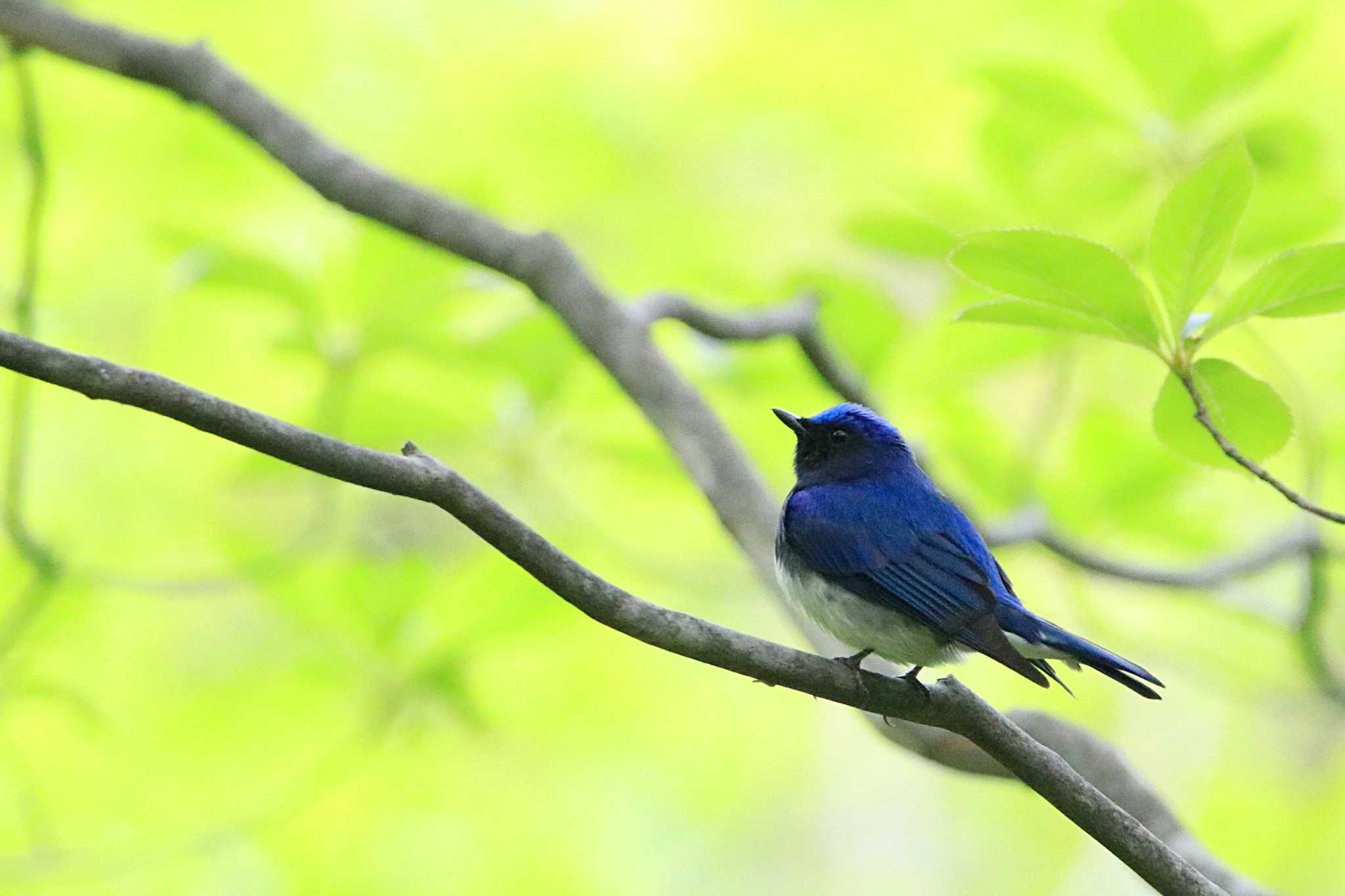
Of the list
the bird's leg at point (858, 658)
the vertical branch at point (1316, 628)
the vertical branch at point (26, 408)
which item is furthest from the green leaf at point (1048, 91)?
the vertical branch at point (26, 408)

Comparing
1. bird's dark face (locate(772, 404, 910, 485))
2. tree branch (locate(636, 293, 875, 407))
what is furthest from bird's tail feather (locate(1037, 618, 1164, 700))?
tree branch (locate(636, 293, 875, 407))

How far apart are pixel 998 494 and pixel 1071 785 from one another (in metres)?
1.69

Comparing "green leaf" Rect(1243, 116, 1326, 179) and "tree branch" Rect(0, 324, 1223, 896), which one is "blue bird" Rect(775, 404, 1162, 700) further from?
"green leaf" Rect(1243, 116, 1326, 179)

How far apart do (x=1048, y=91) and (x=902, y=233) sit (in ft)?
1.50

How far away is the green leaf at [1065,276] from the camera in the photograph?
6.22 feet

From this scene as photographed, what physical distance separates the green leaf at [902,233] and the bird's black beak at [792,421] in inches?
18.8

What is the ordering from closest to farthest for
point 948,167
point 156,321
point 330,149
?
point 330,149 < point 156,321 < point 948,167

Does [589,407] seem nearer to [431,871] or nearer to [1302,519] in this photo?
[1302,519]

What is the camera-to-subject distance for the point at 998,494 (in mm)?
3383

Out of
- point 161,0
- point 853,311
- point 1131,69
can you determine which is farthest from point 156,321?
point 1131,69

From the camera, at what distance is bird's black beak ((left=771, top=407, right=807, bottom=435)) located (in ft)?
10.5

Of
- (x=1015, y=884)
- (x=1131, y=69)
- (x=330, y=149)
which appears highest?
(x=1131, y=69)

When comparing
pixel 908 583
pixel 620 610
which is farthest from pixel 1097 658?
pixel 620 610

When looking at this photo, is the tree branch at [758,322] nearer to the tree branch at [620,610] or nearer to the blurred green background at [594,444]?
the blurred green background at [594,444]
